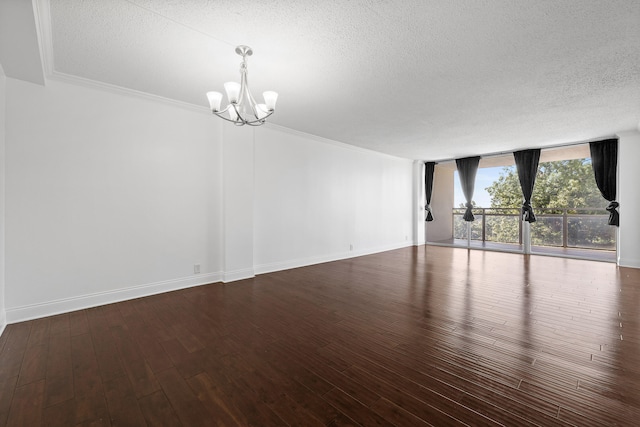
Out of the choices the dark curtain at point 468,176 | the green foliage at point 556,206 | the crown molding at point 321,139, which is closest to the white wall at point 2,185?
the crown molding at point 321,139

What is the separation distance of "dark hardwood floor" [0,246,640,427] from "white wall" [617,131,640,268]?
252 centimetres

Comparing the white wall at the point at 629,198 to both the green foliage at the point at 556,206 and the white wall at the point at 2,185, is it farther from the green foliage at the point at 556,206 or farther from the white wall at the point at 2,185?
the white wall at the point at 2,185

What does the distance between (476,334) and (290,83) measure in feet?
10.9

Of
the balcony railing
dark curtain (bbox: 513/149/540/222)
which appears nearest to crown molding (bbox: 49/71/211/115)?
dark curtain (bbox: 513/149/540/222)

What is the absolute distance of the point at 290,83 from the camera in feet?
10.8

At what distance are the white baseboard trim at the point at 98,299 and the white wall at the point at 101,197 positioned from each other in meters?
0.01

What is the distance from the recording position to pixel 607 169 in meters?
5.78

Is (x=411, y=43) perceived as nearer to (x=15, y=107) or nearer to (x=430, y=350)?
(x=430, y=350)

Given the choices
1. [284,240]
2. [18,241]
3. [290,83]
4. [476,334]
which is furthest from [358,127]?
[18,241]

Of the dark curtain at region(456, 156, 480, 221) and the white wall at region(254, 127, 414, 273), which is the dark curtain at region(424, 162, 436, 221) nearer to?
the dark curtain at region(456, 156, 480, 221)

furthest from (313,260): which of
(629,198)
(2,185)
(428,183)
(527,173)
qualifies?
(629,198)

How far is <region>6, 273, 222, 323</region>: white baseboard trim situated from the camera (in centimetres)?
289

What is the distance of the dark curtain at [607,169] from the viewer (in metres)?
5.68

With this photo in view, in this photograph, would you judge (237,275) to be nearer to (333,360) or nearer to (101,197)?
(101,197)
